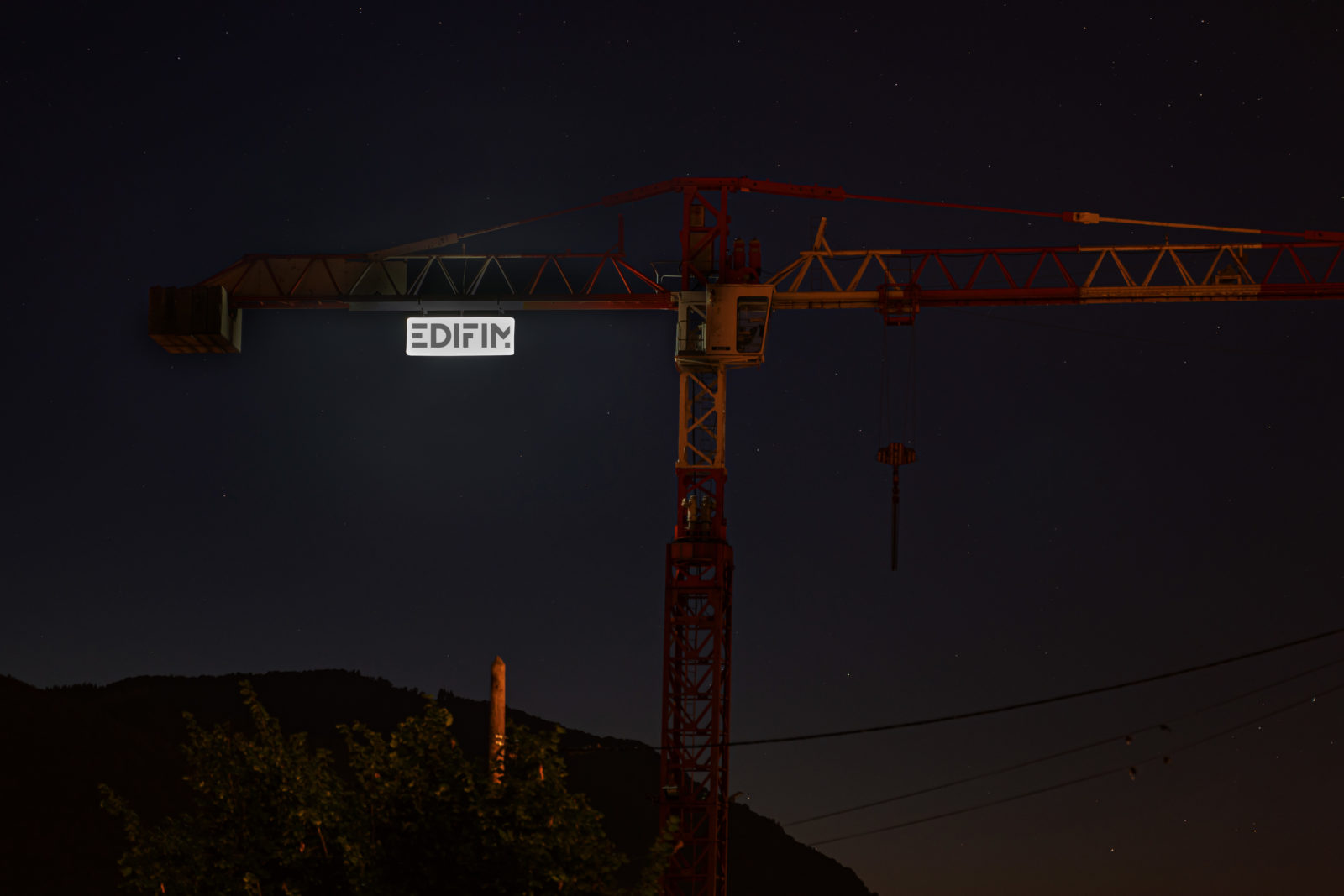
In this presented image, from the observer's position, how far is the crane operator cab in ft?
167

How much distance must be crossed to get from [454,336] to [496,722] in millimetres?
23606

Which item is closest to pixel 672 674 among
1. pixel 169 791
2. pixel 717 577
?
pixel 717 577

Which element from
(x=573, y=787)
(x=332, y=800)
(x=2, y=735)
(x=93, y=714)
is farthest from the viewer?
(x=573, y=787)

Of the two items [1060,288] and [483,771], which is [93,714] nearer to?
[1060,288]

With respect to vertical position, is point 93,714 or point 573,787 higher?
point 93,714

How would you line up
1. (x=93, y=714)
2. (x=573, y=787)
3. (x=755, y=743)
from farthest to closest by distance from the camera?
(x=573, y=787) → (x=93, y=714) → (x=755, y=743)

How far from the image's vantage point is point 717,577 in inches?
1975

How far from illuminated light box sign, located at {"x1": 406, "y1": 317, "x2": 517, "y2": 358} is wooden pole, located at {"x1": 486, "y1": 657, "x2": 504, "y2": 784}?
21.4 metres

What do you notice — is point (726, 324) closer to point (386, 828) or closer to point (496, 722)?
point (496, 722)

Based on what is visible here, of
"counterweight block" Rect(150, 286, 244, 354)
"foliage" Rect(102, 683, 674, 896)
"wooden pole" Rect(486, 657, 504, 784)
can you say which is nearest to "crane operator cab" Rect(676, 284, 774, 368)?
"counterweight block" Rect(150, 286, 244, 354)

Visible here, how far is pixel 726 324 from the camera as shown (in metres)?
51.2

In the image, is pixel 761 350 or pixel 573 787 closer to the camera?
pixel 761 350

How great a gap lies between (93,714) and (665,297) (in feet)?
296

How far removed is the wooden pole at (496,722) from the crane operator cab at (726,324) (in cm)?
2943
